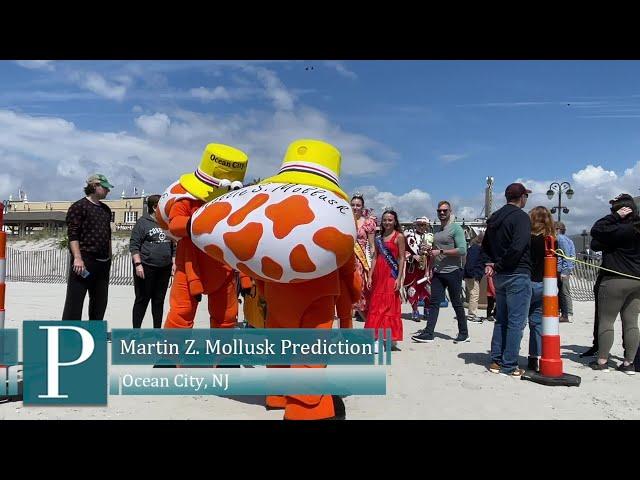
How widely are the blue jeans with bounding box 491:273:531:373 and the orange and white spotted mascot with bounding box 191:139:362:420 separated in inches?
89.6

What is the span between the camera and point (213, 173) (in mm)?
4324

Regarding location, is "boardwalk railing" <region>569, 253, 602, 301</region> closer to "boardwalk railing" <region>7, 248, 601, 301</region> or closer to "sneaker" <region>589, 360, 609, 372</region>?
"boardwalk railing" <region>7, 248, 601, 301</region>

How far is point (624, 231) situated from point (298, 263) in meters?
3.85

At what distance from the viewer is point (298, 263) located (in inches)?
116

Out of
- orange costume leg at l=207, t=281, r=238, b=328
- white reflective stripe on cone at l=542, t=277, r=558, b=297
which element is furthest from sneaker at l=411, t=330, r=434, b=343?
orange costume leg at l=207, t=281, r=238, b=328

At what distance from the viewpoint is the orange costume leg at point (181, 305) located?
418 centimetres

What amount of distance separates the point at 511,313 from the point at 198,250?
121 inches

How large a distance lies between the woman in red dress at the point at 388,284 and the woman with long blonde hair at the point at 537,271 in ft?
4.87

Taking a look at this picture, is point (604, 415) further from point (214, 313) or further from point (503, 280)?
point (214, 313)

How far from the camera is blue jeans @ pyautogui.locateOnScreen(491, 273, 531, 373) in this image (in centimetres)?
489

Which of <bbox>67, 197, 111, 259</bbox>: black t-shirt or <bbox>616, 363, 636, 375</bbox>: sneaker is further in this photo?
<bbox>616, 363, 636, 375</bbox>: sneaker

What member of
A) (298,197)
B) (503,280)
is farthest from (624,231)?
(298,197)

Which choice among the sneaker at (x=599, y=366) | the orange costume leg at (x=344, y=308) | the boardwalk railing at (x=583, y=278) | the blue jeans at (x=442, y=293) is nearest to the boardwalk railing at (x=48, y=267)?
the boardwalk railing at (x=583, y=278)

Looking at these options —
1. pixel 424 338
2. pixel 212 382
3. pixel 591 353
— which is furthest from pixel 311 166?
pixel 591 353
